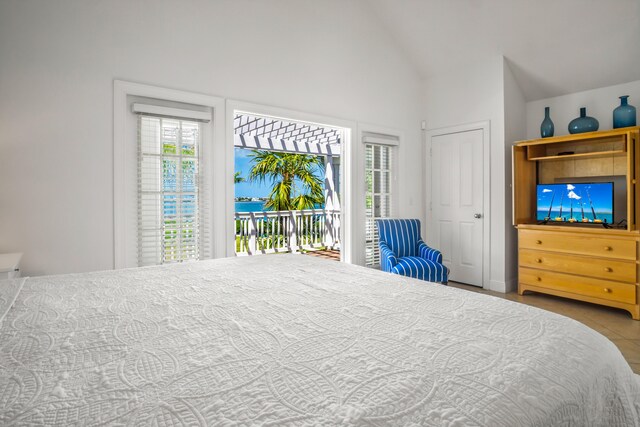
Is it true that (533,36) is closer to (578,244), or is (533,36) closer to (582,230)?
(582,230)

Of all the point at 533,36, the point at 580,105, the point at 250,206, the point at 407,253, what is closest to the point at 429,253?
the point at 407,253

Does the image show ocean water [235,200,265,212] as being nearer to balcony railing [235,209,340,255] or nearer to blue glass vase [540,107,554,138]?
balcony railing [235,209,340,255]

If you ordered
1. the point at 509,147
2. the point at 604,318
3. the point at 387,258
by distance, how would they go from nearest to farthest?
1. the point at 604,318
2. the point at 387,258
3. the point at 509,147

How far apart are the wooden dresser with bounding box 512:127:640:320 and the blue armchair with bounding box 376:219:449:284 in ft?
3.63

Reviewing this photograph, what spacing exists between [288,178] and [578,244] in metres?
5.38

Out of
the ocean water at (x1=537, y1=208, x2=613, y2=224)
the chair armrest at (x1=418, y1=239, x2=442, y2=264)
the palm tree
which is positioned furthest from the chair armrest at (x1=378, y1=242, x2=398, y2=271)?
the palm tree

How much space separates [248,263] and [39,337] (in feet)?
4.03

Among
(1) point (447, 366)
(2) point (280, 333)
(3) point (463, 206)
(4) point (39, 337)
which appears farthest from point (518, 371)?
(3) point (463, 206)

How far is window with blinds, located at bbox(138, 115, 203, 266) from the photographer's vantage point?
307 centimetres

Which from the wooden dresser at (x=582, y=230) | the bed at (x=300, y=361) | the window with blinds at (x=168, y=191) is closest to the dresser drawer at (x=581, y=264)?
the wooden dresser at (x=582, y=230)

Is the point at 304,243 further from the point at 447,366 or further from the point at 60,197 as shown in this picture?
the point at 447,366

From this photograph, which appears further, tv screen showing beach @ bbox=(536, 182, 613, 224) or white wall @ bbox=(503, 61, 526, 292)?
white wall @ bbox=(503, 61, 526, 292)

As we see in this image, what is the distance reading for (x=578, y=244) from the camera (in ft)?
12.7

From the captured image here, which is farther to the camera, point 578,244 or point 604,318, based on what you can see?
point 578,244
